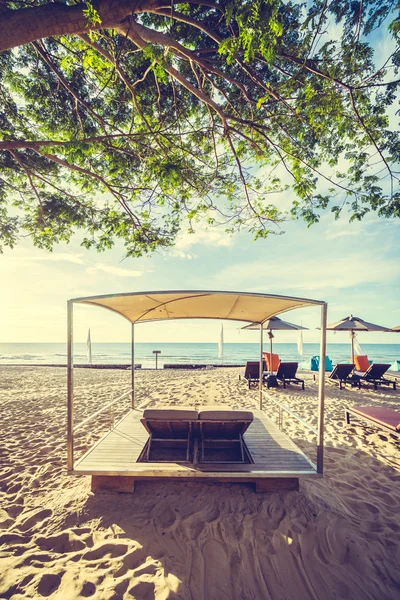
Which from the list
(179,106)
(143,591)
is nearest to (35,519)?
(143,591)

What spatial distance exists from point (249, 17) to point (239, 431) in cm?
553

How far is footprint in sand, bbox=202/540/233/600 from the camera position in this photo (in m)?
2.14

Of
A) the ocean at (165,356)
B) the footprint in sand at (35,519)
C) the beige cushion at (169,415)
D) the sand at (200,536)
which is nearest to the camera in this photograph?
the sand at (200,536)

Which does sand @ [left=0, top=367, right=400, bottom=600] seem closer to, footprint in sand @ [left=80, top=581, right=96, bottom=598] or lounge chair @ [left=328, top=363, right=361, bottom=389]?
footprint in sand @ [left=80, top=581, right=96, bottom=598]

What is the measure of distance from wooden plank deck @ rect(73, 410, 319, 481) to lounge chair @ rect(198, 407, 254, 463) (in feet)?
0.89

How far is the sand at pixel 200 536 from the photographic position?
7.21 ft

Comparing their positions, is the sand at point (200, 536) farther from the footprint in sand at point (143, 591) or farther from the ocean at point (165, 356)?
the ocean at point (165, 356)

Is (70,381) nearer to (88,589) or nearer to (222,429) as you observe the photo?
(88,589)

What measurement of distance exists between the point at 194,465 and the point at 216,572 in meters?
1.08

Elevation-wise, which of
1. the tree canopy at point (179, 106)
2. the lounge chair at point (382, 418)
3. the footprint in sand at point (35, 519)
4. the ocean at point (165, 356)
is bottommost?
the ocean at point (165, 356)

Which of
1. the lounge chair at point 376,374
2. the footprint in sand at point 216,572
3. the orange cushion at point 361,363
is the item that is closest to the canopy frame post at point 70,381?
the footprint in sand at point 216,572

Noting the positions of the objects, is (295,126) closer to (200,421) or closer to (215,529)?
(200,421)

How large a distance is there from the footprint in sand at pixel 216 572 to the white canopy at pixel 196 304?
2885 millimetres

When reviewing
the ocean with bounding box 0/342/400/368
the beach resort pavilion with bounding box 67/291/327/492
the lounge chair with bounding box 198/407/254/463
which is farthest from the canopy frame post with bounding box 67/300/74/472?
the ocean with bounding box 0/342/400/368
